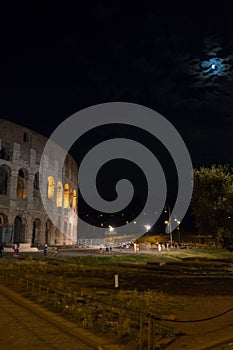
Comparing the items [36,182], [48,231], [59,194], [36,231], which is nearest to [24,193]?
[36,182]

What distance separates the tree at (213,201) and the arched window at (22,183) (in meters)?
24.7

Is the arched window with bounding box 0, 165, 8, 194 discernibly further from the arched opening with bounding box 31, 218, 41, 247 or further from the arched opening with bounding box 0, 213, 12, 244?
the arched opening with bounding box 31, 218, 41, 247

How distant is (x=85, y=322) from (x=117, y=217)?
160m

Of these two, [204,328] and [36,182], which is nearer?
[204,328]

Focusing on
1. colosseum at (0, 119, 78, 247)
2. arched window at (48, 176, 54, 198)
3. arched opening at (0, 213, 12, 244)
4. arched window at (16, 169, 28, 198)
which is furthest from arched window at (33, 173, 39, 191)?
arched opening at (0, 213, 12, 244)

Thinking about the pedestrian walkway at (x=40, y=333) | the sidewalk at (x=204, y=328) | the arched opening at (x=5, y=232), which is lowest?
the sidewalk at (x=204, y=328)

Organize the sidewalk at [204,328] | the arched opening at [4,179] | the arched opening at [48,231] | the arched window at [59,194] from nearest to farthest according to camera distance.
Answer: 1. the sidewalk at [204,328]
2. the arched opening at [4,179]
3. the arched opening at [48,231]
4. the arched window at [59,194]

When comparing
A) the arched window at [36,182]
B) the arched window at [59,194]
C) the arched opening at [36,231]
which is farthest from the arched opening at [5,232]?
the arched window at [59,194]

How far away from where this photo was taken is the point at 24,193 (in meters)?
52.0

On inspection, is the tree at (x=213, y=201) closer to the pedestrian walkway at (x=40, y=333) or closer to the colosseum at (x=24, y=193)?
the colosseum at (x=24, y=193)

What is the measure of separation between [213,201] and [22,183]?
2855 centimetres

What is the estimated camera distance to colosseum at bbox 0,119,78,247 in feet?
157

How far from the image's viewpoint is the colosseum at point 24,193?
157 feet

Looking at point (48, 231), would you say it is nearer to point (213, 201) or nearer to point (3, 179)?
point (3, 179)
